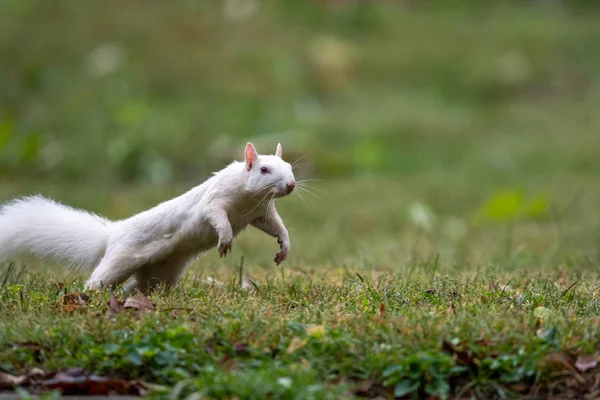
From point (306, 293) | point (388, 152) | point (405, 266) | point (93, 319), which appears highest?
point (93, 319)

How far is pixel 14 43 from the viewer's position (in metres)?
16.0

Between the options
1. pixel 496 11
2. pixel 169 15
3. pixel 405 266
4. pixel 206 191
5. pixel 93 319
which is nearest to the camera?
pixel 93 319

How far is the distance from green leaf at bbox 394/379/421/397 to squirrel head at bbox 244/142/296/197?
162 cm

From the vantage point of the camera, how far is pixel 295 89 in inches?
639

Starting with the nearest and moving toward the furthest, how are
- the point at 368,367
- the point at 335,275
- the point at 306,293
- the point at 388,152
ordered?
the point at 368,367
the point at 306,293
the point at 335,275
the point at 388,152

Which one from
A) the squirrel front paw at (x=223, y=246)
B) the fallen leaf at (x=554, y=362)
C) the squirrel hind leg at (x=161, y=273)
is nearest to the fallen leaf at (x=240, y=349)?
the squirrel front paw at (x=223, y=246)

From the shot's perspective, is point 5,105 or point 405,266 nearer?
point 405,266

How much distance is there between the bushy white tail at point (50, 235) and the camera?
5715 millimetres

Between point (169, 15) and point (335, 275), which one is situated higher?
point (169, 15)

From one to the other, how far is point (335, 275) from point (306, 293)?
100cm

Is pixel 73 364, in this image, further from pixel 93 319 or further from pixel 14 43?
pixel 14 43

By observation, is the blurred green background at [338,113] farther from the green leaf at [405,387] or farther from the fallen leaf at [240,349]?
the green leaf at [405,387]

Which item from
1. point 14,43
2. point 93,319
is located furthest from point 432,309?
point 14,43

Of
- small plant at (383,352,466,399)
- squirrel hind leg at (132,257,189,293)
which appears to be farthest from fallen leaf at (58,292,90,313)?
small plant at (383,352,466,399)
